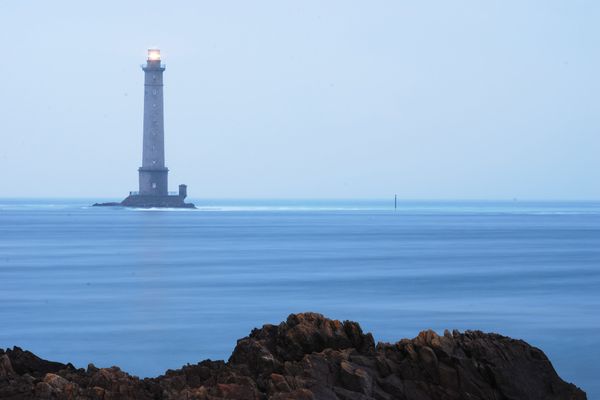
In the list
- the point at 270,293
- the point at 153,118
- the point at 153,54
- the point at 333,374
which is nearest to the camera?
the point at 333,374

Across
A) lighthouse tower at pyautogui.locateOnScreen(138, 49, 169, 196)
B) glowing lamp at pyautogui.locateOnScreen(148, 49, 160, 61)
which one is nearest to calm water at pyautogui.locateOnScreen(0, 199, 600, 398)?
lighthouse tower at pyautogui.locateOnScreen(138, 49, 169, 196)

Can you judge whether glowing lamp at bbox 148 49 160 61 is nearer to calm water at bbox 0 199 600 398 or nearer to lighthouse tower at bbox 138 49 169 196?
lighthouse tower at bbox 138 49 169 196

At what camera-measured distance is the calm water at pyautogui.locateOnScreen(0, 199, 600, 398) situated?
13.3 m

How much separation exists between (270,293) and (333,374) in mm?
13310

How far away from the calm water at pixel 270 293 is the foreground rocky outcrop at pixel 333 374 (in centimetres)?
272

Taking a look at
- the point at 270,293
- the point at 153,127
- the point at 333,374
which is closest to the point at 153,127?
the point at 153,127

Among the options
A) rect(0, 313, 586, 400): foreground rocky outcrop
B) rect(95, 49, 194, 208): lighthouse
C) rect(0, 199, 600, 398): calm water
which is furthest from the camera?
rect(95, 49, 194, 208): lighthouse

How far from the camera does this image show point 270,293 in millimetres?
20344

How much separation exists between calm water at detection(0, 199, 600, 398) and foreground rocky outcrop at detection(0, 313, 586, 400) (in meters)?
2.72

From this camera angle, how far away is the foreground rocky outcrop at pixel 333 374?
6785 millimetres

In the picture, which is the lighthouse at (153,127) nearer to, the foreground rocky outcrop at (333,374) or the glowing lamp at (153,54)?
the glowing lamp at (153,54)

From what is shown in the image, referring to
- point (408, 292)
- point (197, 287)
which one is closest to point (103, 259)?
point (197, 287)

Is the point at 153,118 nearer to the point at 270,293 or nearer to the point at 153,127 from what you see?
the point at 153,127

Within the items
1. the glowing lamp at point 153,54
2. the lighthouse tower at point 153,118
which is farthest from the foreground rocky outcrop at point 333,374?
the glowing lamp at point 153,54
